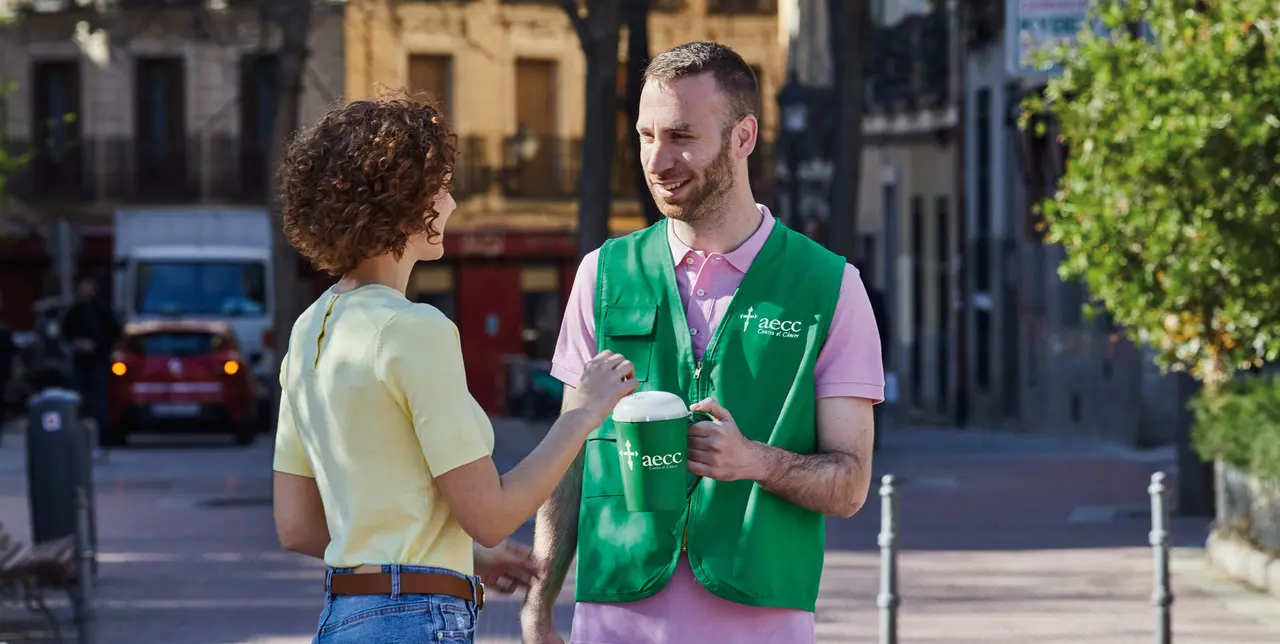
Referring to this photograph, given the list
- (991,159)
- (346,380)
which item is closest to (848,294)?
(346,380)

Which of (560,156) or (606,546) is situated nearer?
(606,546)

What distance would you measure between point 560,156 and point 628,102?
86.7 ft

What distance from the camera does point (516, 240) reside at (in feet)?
166

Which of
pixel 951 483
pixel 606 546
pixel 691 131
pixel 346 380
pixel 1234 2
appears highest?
pixel 1234 2

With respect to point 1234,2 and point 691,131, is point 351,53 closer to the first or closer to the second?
point 1234,2

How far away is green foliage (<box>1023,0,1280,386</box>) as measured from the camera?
44.3ft

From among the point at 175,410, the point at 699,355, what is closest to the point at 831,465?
the point at 699,355

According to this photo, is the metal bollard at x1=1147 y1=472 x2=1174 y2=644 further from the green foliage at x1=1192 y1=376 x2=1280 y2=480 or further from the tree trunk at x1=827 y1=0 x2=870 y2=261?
the tree trunk at x1=827 y1=0 x2=870 y2=261

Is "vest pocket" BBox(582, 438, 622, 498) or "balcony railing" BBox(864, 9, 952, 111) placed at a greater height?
"balcony railing" BBox(864, 9, 952, 111)

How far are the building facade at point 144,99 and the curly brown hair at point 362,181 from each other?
46295 millimetres

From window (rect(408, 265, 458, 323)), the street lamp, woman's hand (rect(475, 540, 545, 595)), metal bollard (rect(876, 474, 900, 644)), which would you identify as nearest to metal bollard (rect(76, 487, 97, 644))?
metal bollard (rect(876, 474, 900, 644))

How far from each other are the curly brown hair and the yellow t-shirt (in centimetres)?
10

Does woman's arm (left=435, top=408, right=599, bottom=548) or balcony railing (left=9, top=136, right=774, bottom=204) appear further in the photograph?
balcony railing (left=9, top=136, right=774, bottom=204)

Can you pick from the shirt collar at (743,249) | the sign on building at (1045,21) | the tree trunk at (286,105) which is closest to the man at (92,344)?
the tree trunk at (286,105)
